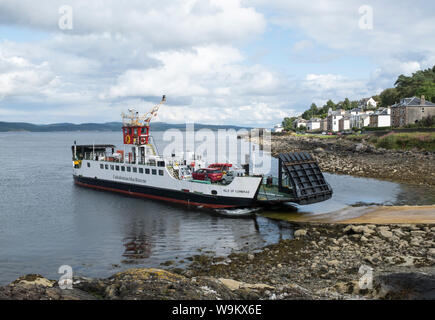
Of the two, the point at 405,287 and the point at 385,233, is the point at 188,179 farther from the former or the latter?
the point at 405,287

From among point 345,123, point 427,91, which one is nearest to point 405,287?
point 427,91

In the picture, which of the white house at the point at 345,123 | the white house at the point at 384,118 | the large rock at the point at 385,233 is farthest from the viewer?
the white house at the point at 345,123

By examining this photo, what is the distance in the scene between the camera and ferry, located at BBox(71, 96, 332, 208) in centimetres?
3114

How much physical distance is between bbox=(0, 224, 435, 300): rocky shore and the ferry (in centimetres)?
503

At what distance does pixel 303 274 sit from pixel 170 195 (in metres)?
23.0

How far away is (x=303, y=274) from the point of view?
16828 millimetres

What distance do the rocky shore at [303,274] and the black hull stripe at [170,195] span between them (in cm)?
739

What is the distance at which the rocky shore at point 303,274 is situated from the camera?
11.3 m

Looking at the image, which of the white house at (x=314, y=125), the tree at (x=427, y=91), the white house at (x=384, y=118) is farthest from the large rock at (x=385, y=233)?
the white house at (x=314, y=125)

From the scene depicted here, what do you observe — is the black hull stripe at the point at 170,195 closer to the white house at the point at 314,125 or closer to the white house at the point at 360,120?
the white house at the point at 360,120

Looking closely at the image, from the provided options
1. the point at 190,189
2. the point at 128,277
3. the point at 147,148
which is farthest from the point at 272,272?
the point at 147,148

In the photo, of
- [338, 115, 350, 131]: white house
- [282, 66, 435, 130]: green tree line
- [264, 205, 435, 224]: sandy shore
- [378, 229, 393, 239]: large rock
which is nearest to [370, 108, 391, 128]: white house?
[282, 66, 435, 130]: green tree line

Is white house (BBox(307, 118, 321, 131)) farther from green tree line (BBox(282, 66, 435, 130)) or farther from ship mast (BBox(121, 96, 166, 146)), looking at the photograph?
ship mast (BBox(121, 96, 166, 146))
